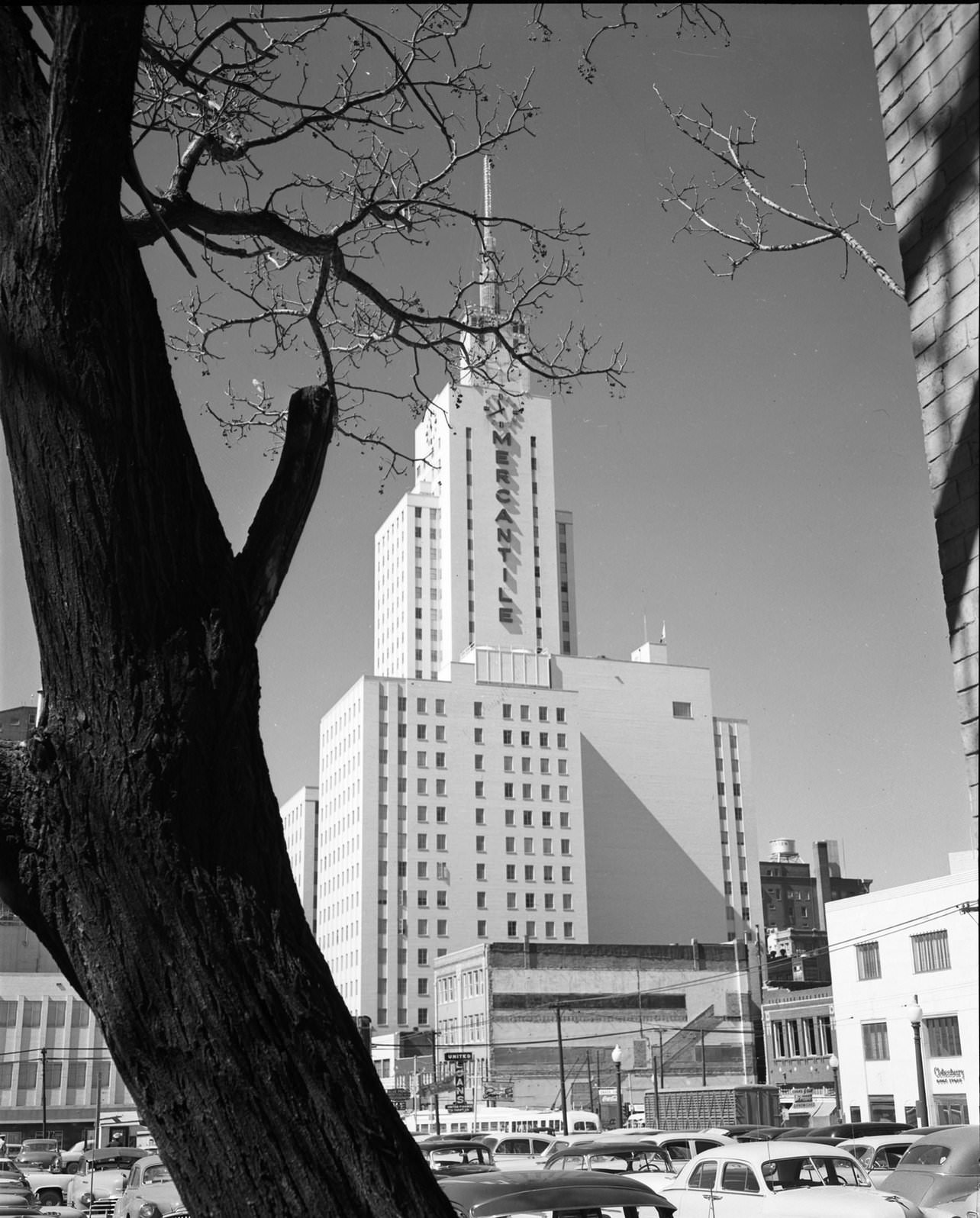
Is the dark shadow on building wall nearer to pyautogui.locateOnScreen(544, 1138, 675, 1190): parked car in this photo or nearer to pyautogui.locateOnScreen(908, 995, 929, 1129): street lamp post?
pyautogui.locateOnScreen(908, 995, 929, 1129): street lamp post

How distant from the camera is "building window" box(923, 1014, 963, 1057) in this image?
40.4 metres

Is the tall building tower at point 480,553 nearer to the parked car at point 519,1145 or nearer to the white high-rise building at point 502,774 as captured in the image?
the white high-rise building at point 502,774

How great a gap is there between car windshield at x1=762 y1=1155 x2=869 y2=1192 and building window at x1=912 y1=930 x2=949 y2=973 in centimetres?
3074

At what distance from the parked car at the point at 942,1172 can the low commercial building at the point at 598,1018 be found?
48.4m

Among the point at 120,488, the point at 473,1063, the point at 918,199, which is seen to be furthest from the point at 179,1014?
the point at 473,1063

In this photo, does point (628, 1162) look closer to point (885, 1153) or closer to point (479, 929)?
point (885, 1153)

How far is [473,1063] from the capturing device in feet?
209

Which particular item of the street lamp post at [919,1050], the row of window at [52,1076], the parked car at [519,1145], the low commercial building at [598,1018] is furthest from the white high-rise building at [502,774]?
the parked car at [519,1145]

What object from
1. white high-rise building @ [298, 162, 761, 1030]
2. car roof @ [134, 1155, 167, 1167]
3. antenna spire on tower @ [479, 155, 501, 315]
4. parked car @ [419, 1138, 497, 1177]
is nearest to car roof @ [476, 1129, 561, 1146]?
parked car @ [419, 1138, 497, 1177]

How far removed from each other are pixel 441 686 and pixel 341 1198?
10939 cm

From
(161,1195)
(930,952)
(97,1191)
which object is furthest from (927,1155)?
(930,952)

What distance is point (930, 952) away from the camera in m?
42.0

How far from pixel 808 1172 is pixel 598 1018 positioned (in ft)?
183

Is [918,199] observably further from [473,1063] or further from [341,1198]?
[473,1063]
